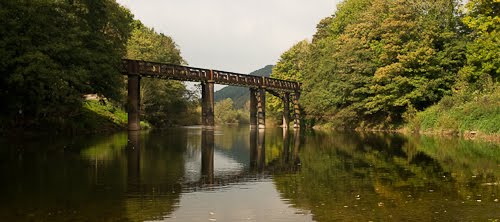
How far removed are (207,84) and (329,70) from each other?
17.7 m

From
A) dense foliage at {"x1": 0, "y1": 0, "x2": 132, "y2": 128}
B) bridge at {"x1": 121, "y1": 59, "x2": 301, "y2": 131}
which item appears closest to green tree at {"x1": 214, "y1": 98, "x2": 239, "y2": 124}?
→ bridge at {"x1": 121, "y1": 59, "x2": 301, "y2": 131}

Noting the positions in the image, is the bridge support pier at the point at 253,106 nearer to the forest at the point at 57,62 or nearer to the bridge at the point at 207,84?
the bridge at the point at 207,84

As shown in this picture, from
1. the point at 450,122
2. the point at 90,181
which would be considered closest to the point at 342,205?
the point at 90,181

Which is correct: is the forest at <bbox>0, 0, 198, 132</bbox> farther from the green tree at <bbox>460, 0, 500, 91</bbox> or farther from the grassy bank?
the green tree at <bbox>460, 0, 500, 91</bbox>

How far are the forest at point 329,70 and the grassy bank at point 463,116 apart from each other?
0.11 meters

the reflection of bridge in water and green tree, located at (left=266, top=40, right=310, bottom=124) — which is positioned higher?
green tree, located at (left=266, top=40, right=310, bottom=124)

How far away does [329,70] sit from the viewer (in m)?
63.3

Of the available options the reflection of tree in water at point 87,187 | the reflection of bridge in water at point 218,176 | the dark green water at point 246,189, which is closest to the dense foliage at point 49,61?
the reflection of tree in water at point 87,187

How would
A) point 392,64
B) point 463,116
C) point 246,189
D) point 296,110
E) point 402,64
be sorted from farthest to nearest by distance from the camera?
point 296,110 < point 392,64 < point 402,64 < point 463,116 < point 246,189

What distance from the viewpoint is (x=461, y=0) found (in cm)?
5334

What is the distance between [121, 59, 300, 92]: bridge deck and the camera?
151 ft

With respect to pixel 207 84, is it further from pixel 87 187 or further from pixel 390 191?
pixel 390 191

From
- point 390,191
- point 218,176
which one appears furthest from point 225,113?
point 390,191

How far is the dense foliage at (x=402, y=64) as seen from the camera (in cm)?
4388
